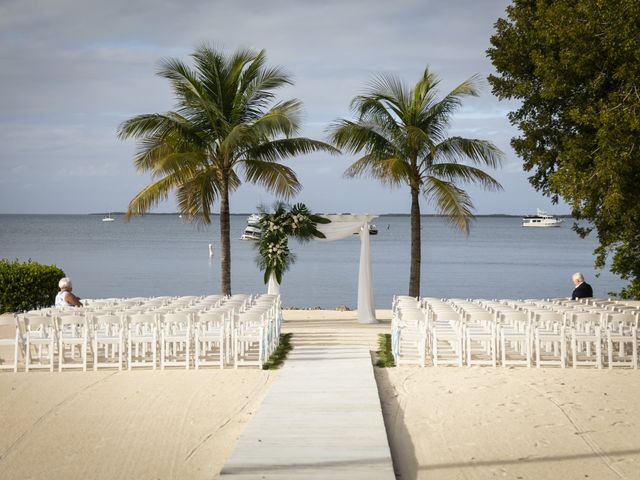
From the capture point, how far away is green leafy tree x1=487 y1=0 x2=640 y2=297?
57.9 feet

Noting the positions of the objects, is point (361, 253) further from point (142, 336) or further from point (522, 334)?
point (142, 336)

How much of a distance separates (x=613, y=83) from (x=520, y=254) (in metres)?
68.5

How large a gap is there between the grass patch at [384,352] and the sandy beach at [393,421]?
55cm

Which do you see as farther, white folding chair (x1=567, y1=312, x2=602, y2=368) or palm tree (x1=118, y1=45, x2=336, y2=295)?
palm tree (x1=118, y1=45, x2=336, y2=295)

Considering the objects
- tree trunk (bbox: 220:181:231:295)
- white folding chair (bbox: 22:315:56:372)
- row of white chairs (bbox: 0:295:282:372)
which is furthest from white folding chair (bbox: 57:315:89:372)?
tree trunk (bbox: 220:181:231:295)

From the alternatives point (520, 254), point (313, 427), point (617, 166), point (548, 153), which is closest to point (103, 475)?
point (313, 427)

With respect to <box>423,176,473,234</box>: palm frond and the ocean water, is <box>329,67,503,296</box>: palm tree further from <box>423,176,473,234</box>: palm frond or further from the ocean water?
the ocean water

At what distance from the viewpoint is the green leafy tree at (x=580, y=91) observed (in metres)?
17.7

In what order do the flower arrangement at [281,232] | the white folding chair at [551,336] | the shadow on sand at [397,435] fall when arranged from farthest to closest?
the flower arrangement at [281,232], the white folding chair at [551,336], the shadow on sand at [397,435]

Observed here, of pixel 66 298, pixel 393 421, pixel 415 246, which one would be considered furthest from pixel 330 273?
pixel 393 421

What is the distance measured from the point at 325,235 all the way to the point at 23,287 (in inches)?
289

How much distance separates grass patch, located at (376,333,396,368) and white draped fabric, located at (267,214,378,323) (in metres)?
3.01

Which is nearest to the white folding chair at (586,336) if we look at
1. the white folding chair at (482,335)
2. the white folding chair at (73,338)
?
the white folding chair at (482,335)

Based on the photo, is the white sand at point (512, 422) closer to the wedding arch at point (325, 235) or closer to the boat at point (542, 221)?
the wedding arch at point (325, 235)
